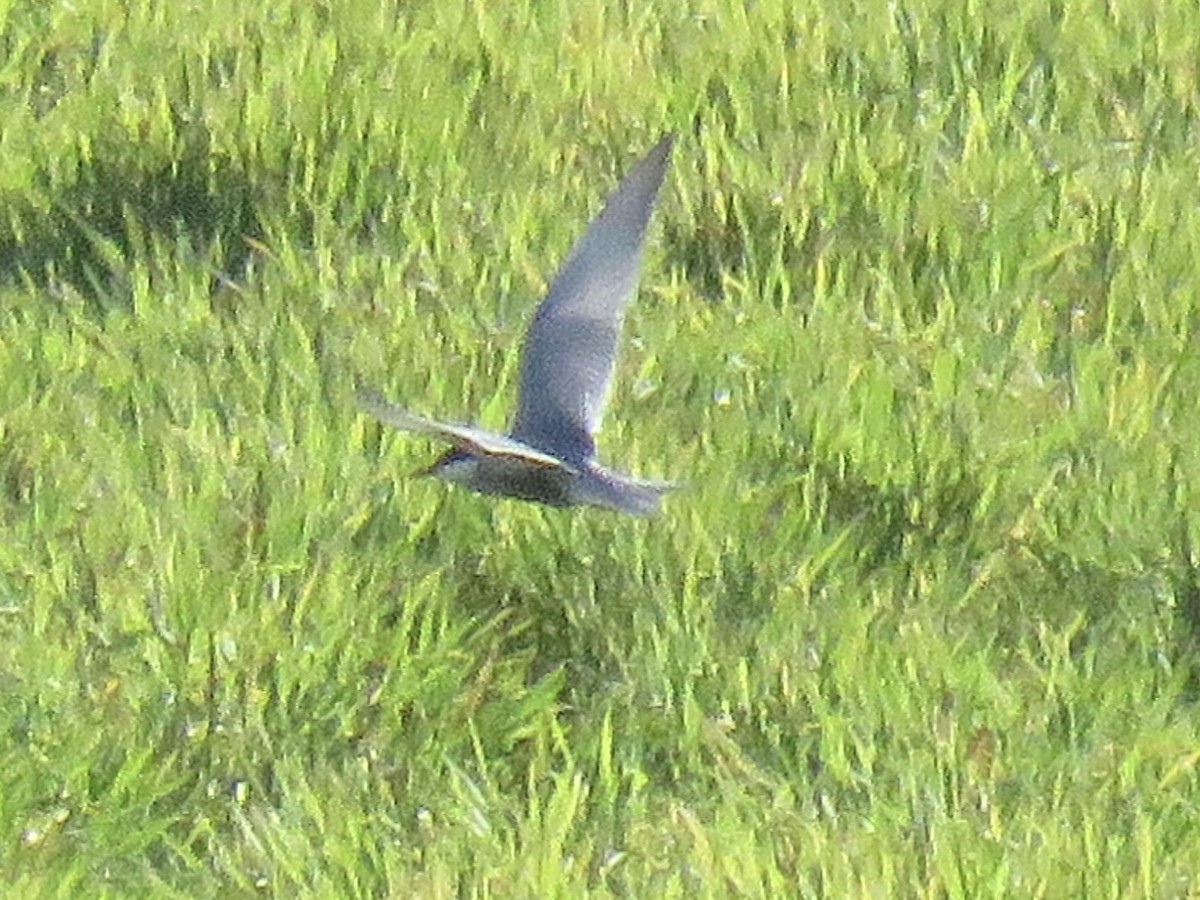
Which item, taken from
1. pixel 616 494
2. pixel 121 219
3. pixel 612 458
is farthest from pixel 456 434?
pixel 121 219

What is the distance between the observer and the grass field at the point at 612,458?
2.74m

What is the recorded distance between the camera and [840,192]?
12.8 ft

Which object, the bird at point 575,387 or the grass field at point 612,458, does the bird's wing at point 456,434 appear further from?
the grass field at point 612,458

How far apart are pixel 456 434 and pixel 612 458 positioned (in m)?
0.77

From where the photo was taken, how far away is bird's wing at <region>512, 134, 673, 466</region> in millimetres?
3055

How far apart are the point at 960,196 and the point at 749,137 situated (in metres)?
0.38

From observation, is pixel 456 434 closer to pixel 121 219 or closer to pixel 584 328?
pixel 584 328

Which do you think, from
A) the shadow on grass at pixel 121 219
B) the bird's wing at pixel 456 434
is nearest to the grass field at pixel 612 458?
the shadow on grass at pixel 121 219

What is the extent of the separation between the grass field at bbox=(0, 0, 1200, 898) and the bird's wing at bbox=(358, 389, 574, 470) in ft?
0.99

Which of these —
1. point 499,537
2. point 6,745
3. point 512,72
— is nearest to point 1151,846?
point 499,537

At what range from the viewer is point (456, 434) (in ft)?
8.39

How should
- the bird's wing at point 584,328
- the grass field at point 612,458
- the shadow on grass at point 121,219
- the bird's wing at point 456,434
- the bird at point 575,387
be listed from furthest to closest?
the shadow on grass at point 121,219 < the bird's wing at point 584,328 < the bird at point 575,387 < the grass field at point 612,458 < the bird's wing at point 456,434

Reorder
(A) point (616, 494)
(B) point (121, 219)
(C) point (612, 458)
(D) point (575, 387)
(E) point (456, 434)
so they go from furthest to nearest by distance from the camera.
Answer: (B) point (121, 219) → (C) point (612, 458) → (D) point (575, 387) → (A) point (616, 494) → (E) point (456, 434)

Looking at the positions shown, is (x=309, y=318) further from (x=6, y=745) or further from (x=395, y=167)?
(x=6, y=745)
